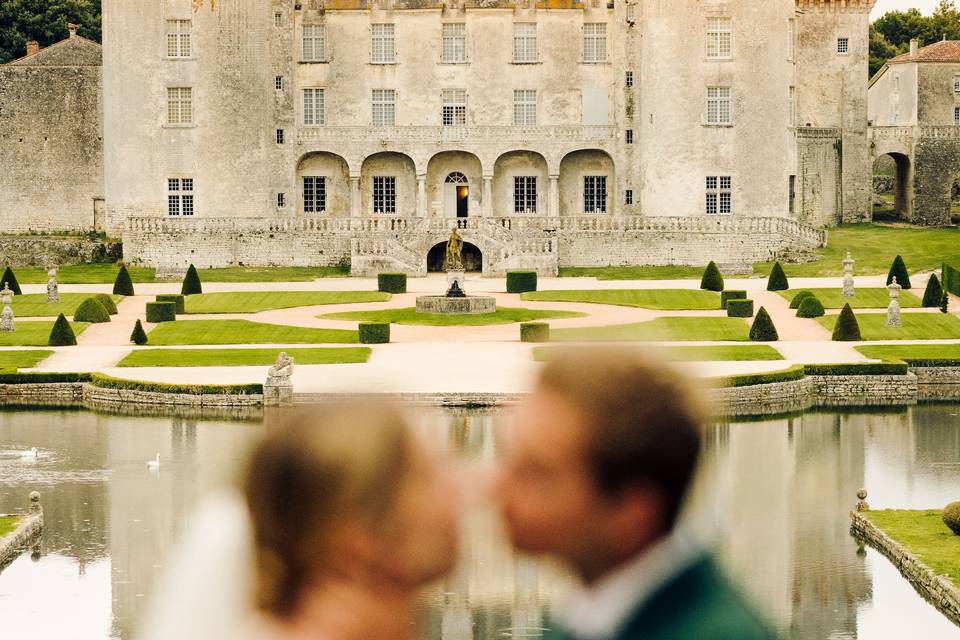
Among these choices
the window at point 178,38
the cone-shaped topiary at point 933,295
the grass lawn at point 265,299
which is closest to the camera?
the cone-shaped topiary at point 933,295

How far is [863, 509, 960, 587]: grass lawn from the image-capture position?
17.8 m

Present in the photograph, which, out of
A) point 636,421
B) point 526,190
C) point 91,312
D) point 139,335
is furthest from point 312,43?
point 636,421

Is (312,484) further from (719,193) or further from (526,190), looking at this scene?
(526,190)

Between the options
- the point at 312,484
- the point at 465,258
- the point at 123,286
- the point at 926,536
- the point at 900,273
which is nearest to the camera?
the point at 312,484

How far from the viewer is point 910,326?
39.6 meters

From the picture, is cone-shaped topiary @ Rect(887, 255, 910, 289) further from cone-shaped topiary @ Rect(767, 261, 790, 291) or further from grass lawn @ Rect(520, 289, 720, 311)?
grass lawn @ Rect(520, 289, 720, 311)

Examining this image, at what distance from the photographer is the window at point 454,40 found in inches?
2515

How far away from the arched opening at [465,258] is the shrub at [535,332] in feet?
67.7

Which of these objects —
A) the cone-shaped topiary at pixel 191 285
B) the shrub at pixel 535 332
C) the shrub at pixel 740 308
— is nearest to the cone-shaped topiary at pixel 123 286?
the cone-shaped topiary at pixel 191 285

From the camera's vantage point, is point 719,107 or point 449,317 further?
point 719,107

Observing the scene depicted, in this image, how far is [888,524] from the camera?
797 inches

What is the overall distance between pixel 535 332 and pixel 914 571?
19529 millimetres

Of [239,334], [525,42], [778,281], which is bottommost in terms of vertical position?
[239,334]

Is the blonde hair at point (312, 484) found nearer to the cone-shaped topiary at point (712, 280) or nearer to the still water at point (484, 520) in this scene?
the still water at point (484, 520)
